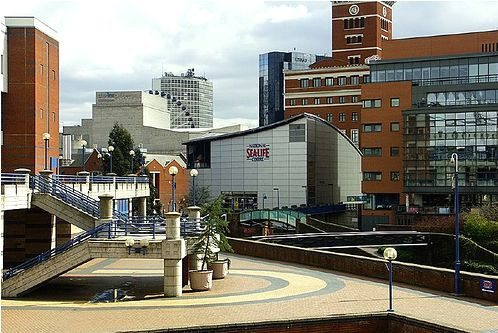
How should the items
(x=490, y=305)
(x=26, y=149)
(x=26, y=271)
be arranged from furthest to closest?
1. (x=26, y=149)
2. (x=26, y=271)
3. (x=490, y=305)

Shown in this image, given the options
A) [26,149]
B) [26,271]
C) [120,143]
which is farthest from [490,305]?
[120,143]

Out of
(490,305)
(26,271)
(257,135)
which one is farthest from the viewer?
(257,135)

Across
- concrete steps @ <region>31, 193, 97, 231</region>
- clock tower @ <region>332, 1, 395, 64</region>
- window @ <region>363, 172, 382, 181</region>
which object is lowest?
concrete steps @ <region>31, 193, 97, 231</region>

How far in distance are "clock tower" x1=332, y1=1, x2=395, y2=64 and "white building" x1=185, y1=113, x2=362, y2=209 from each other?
21.7 m

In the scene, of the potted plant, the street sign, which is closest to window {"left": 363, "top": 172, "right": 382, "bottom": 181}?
the potted plant

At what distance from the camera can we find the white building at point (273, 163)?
87.6m

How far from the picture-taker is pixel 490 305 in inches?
978

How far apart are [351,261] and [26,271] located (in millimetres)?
14658

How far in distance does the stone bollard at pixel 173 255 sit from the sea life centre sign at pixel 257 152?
62198mm

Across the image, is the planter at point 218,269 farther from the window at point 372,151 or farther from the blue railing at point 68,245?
the window at point 372,151

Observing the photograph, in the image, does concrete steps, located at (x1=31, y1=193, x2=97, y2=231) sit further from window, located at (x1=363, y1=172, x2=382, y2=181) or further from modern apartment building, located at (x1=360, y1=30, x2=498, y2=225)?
window, located at (x1=363, y1=172, x2=382, y2=181)

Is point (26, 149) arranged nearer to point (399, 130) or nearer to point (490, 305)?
point (490, 305)

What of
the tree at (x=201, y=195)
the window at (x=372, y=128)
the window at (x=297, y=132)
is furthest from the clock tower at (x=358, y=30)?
the window at (x=372, y=128)

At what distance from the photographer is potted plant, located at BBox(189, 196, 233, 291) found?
28.0m
